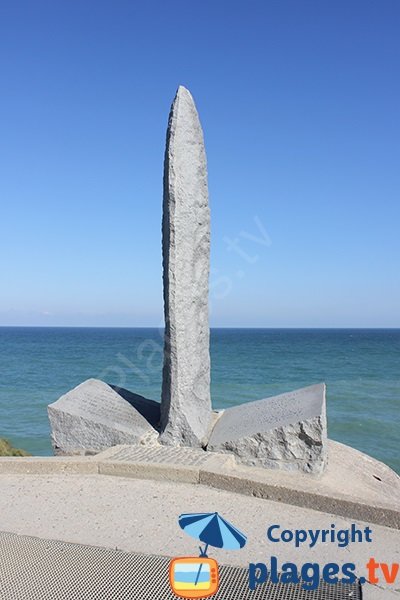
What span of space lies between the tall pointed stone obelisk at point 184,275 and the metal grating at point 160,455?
0.66m

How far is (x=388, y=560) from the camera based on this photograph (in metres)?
3.59

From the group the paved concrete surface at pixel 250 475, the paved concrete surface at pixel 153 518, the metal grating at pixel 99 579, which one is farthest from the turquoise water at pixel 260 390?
the metal grating at pixel 99 579

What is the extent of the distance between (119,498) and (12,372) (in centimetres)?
2360

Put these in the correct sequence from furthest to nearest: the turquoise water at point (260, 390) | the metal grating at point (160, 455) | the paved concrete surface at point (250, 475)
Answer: the turquoise water at point (260, 390) < the metal grating at point (160, 455) < the paved concrete surface at point (250, 475)

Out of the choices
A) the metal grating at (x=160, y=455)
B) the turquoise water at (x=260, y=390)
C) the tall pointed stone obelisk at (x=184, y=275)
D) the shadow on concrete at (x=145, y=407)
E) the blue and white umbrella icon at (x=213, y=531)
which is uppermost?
the tall pointed stone obelisk at (x=184, y=275)

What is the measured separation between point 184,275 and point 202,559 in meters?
4.29

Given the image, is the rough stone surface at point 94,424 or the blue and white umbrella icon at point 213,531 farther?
the rough stone surface at point 94,424

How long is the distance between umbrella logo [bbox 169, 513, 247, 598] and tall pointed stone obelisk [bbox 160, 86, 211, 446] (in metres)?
2.58

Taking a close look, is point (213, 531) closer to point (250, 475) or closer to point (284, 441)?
point (250, 475)

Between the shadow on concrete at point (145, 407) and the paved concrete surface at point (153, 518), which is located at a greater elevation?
the shadow on concrete at point (145, 407)

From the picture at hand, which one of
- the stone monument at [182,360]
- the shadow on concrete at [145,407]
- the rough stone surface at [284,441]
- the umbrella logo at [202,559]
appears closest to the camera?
the umbrella logo at [202,559]

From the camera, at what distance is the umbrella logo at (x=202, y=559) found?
2.81 m

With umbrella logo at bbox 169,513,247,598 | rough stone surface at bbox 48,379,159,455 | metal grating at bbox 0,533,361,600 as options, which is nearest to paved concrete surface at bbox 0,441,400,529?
rough stone surface at bbox 48,379,159,455

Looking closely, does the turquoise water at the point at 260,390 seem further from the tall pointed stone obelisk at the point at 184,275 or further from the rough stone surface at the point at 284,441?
the rough stone surface at the point at 284,441
